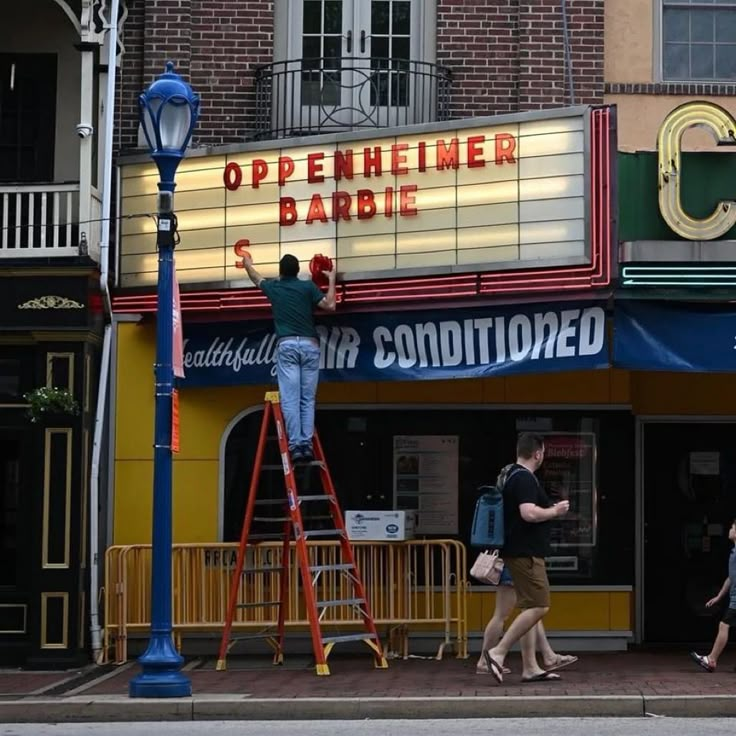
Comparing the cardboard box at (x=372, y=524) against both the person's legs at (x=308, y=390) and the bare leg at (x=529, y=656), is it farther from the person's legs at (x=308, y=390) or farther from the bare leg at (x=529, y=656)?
the bare leg at (x=529, y=656)

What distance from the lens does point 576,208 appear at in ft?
43.0

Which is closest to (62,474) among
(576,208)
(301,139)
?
(301,139)

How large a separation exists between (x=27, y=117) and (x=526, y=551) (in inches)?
290

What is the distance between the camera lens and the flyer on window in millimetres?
15047

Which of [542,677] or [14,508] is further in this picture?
[14,508]

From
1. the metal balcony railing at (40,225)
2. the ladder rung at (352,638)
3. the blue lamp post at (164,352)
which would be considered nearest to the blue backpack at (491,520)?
the ladder rung at (352,638)

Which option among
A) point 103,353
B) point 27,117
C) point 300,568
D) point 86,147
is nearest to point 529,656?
point 300,568

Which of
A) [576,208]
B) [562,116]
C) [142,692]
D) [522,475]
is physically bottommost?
[142,692]

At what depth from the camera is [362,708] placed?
1104 cm

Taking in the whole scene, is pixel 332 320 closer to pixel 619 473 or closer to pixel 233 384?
pixel 233 384

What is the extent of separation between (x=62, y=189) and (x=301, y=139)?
2.32 meters

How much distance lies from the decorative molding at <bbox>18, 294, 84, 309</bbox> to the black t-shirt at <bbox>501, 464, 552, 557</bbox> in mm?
4548

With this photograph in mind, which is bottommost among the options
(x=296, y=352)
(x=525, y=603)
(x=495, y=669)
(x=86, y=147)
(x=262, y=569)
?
(x=495, y=669)

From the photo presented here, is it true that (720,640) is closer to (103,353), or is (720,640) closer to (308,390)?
(308,390)
